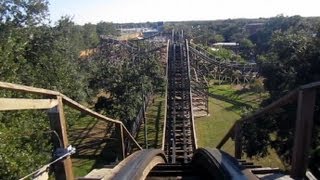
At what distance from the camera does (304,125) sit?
386 centimetres

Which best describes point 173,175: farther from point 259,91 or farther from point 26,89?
point 259,91

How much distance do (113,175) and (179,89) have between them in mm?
28623

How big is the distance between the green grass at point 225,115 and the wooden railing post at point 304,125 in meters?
15.9

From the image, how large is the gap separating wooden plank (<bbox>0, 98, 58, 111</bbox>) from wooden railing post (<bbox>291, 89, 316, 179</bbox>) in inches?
87.4

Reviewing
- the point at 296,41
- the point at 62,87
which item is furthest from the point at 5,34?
A: the point at 296,41

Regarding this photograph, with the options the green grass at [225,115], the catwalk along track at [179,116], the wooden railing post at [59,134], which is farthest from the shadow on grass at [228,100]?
the wooden railing post at [59,134]

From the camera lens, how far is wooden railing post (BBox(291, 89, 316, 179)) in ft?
12.5

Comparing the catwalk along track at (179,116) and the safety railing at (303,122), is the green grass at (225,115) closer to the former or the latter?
the catwalk along track at (179,116)

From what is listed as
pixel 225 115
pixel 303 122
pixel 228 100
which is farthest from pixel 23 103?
pixel 228 100

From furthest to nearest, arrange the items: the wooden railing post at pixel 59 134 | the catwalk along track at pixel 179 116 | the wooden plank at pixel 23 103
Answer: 1. the catwalk along track at pixel 179 116
2. the wooden railing post at pixel 59 134
3. the wooden plank at pixel 23 103

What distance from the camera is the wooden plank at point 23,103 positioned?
9.38 feet

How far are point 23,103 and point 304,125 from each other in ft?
8.09

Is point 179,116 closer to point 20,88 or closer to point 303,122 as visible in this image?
point 303,122

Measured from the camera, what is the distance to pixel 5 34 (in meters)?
20.8
